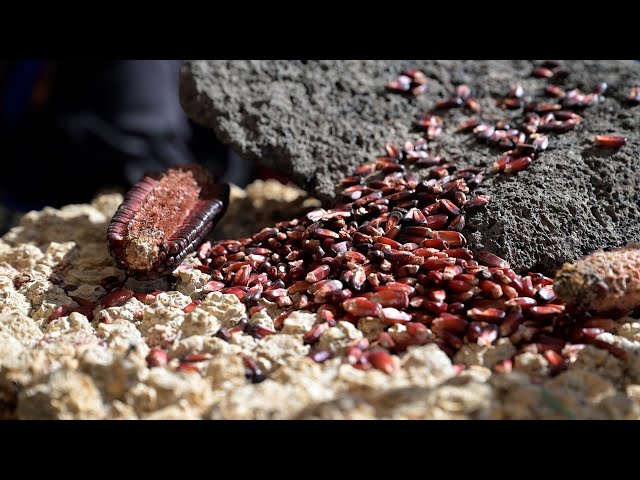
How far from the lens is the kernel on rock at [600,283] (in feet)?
4.74

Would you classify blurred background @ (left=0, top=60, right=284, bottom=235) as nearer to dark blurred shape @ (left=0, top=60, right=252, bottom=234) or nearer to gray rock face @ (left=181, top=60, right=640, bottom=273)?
dark blurred shape @ (left=0, top=60, right=252, bottom=234)

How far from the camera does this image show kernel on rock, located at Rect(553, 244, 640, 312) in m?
1.44

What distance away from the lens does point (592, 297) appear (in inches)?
57.1

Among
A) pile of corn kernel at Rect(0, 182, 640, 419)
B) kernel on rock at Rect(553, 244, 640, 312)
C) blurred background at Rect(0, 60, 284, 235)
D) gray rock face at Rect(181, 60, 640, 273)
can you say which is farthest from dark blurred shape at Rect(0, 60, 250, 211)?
kernel on rock at Rect(553, 244, 640, 312)

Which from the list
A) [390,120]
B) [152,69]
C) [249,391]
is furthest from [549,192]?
[152,69]

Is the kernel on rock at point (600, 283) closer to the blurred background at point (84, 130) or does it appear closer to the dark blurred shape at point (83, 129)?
the blurred background at point (84, 130)

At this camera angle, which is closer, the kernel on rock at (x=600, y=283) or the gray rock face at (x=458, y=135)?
the kernel on rock at (x=600, y=283)

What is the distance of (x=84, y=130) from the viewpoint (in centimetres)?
331

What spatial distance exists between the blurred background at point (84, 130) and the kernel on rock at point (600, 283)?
2061 millimetres

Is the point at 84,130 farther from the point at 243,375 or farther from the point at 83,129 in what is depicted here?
the point at 243,375

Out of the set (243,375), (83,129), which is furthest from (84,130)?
(243,375)

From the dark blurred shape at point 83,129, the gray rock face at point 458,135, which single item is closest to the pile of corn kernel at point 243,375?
the gray rock face at point 458,135

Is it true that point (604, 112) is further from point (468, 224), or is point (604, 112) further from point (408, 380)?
point (408, 380)

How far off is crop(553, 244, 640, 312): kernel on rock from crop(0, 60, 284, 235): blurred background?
2061 millimetres
